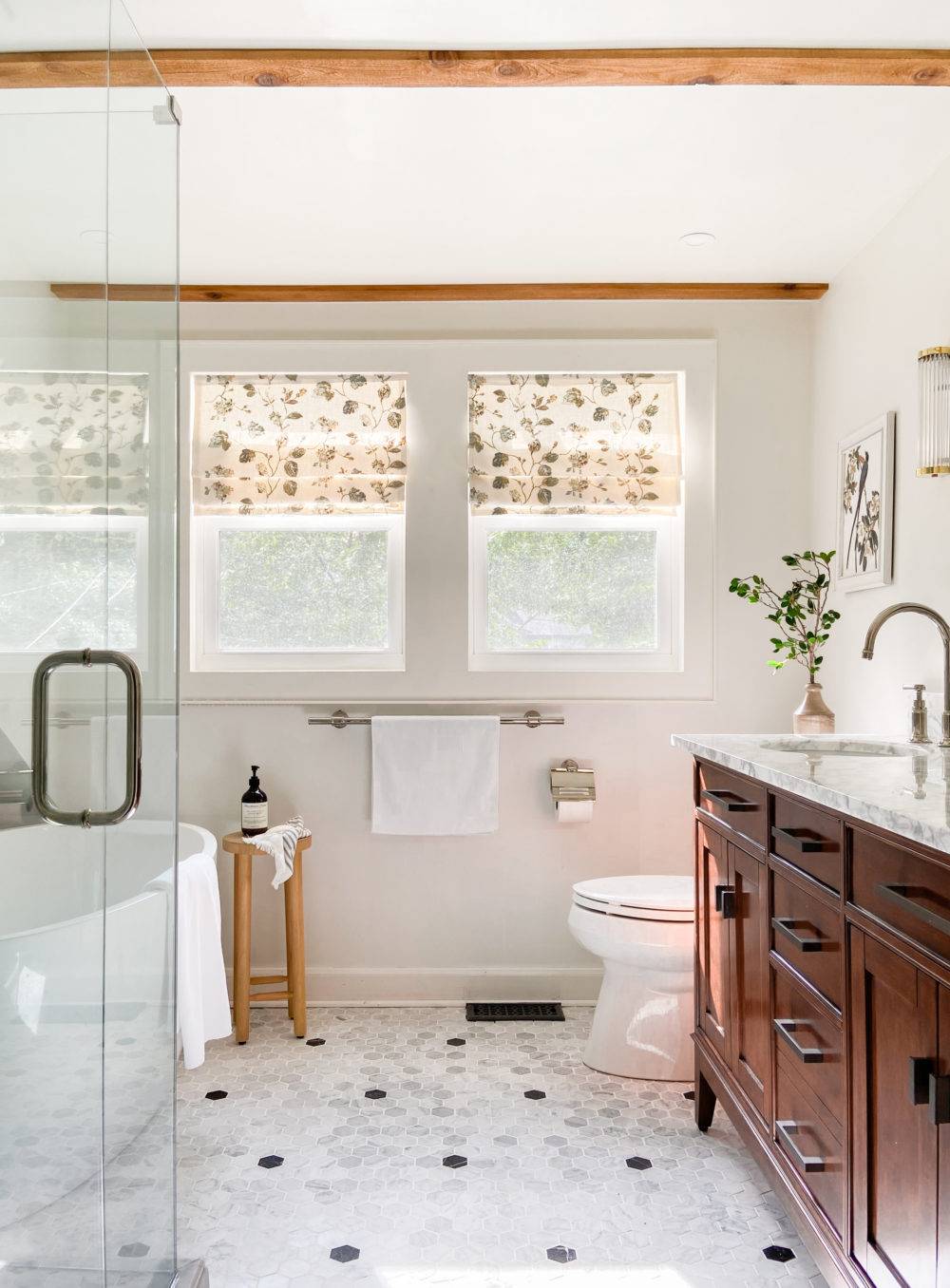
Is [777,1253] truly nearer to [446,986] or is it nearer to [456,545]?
[446,986]

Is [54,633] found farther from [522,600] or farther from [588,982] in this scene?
[588,982]

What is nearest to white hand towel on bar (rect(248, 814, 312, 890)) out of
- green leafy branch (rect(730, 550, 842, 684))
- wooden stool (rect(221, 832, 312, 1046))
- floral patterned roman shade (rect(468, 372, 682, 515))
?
wooden stool (rect(221, 832, 312, 1046))

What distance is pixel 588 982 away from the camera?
3.25 m

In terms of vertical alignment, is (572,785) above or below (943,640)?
below

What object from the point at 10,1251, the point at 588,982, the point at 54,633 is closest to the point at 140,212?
the point at 54,633

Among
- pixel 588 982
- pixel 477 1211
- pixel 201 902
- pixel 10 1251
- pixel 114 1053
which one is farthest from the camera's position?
pixel 588 982

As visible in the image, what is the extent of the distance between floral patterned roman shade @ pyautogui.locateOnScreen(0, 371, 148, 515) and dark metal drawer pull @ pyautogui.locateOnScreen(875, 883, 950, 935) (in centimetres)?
116

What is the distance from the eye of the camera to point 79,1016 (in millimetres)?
1329

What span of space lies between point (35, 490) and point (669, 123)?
173cm

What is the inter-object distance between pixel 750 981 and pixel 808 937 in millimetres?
376

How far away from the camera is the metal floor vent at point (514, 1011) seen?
3105 mm

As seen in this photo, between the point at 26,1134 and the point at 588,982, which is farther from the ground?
the point at 26,1134

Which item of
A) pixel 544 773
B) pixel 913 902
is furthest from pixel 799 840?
pixel 544 773

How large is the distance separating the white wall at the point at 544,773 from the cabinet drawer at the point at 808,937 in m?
1.47
